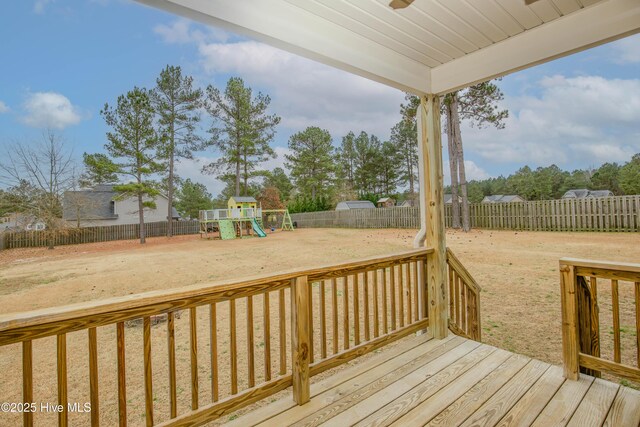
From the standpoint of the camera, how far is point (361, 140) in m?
23.8

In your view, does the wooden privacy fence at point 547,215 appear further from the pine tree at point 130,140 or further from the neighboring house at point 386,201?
the pine tree at point 130,140

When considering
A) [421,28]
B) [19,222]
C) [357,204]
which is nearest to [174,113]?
[19,222]

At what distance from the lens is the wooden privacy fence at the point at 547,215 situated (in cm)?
763

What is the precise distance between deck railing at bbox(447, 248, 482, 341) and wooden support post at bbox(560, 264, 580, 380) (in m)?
0.84

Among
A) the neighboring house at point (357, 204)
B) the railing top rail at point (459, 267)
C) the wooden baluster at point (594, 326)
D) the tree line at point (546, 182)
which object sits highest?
the tree line at point (546, 182)

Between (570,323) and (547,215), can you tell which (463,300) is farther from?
(547,215)

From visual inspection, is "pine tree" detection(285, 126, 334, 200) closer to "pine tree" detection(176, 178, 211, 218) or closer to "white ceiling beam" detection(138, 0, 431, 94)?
"pine tree" detection(176, 178, 211, 218)

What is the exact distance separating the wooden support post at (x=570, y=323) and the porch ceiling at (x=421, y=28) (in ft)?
4.64

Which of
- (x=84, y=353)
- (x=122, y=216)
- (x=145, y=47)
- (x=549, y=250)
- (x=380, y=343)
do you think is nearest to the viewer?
(x=380, y=343)

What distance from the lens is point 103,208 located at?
17766 mm

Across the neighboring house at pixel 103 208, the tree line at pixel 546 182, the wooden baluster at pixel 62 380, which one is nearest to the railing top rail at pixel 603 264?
the wooden baluster at pixel 62 380

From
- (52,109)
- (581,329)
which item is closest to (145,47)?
(52,109)

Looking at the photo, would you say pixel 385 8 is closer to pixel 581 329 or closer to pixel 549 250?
pixel 581 329

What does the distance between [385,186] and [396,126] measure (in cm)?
464
